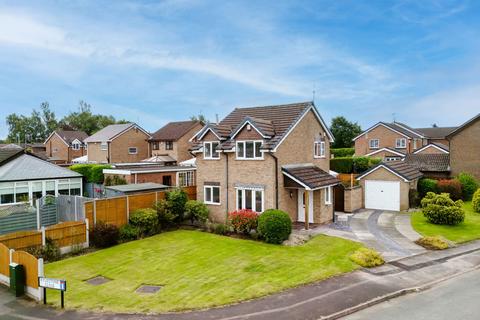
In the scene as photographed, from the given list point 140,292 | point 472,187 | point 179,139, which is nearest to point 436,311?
point 140,292

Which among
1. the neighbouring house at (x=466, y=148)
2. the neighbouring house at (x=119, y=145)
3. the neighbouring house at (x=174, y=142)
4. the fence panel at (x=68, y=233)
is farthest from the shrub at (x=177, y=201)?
the neighbouring house at (x=119, y=145)

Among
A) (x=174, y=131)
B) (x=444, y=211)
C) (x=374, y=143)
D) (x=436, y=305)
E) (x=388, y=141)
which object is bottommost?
(x=436, y=305)

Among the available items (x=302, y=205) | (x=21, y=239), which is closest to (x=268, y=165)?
(x=302, y=205)

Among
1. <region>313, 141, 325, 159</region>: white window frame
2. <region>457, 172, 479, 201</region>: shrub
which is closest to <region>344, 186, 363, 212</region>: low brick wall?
<region>313, 141, 325, 159</region>: white window frame

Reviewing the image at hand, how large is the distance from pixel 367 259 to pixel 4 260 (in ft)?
53.4

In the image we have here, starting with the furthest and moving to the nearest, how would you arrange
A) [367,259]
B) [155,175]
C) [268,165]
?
[155,175] → [268,165] → [367,259]

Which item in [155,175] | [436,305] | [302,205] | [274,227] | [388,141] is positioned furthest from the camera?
[388,141]

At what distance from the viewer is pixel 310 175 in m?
25.3

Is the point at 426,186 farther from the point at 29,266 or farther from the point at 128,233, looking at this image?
the point at 29,266

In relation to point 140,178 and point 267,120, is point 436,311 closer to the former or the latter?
point 267,120

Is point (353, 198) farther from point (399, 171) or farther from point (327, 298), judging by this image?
point (327, 298)

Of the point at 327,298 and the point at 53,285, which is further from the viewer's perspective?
the point at 327,298

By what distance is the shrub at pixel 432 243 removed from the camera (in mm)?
20281

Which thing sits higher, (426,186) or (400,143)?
(400,143)
